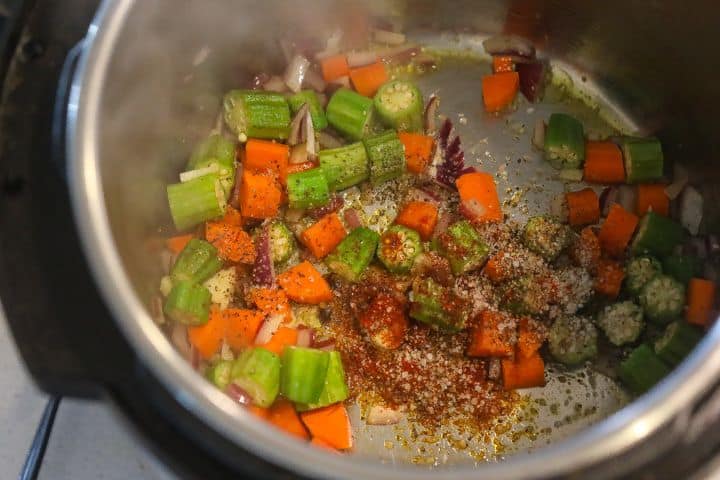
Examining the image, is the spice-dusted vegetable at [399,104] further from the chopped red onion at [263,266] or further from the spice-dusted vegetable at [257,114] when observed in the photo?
the chopped red onion at [263,266]

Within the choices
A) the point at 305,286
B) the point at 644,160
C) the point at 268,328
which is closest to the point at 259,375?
the point at 268,328

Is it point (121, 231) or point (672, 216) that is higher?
point (672, 216)

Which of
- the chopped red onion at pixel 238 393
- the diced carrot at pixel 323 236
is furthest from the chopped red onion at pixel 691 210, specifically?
the chopped red onion at pixel 238 393

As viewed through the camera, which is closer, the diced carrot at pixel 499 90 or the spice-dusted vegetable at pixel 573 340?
the spice-dusted vegetable at pixel 573 340

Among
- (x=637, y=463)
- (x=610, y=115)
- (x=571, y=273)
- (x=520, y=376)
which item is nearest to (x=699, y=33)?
(x=610, y=115)

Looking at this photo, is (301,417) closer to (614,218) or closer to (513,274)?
(513,274)

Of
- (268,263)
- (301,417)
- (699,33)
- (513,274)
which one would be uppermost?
(699,33)

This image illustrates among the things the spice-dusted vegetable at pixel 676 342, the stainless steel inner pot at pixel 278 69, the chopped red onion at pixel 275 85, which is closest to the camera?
the stainless steel inner pot at pixel 278 69
